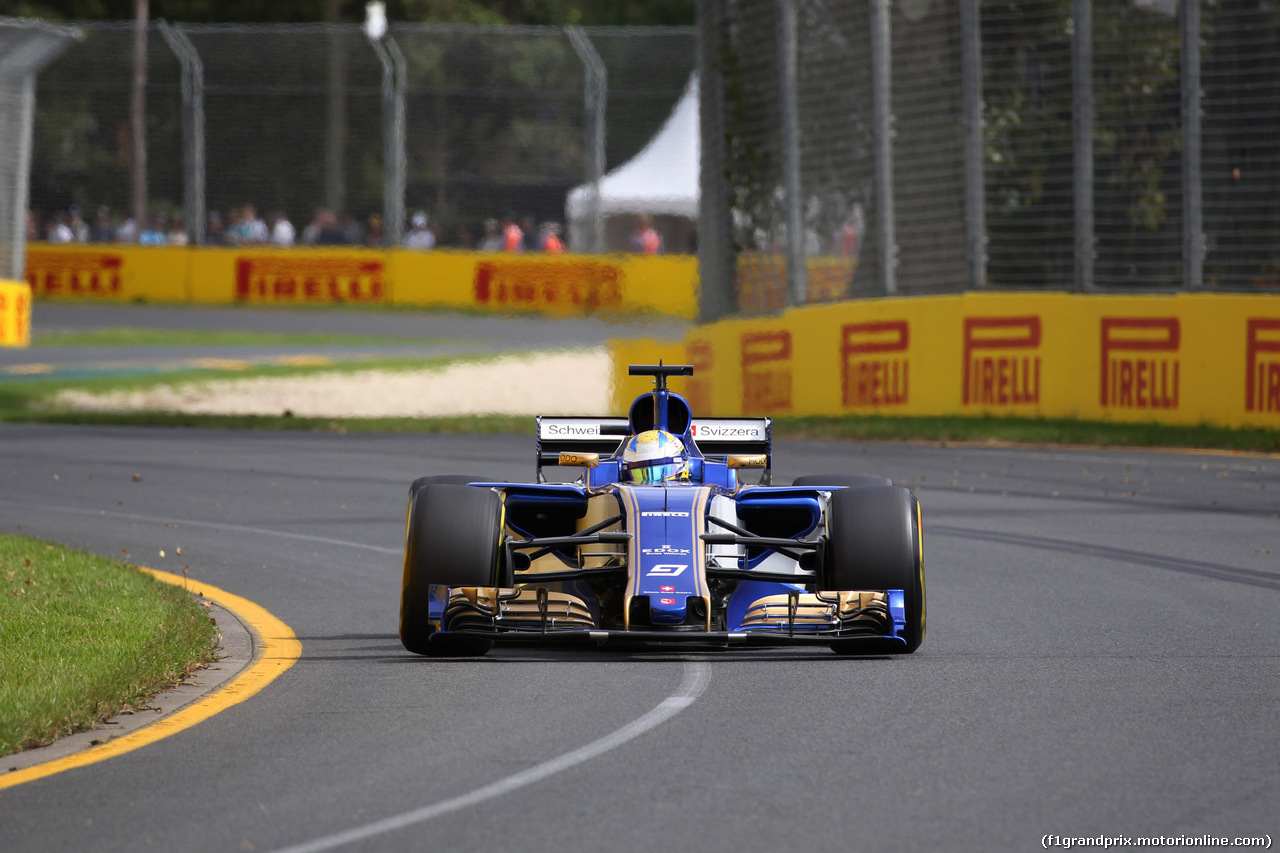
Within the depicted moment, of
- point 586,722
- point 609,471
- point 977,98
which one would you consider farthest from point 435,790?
point 977,98

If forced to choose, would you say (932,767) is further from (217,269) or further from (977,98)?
(217,269)

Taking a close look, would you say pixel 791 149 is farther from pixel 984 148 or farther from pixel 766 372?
pixel 984 148

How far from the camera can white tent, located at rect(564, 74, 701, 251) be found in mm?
36812

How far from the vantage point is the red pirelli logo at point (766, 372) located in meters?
20.8

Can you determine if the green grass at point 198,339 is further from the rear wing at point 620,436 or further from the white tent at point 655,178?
the rear wing at point 620,436

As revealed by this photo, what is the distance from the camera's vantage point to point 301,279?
119 feet

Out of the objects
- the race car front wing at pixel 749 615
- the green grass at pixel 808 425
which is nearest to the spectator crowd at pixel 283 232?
the green grass at pixel 808 425

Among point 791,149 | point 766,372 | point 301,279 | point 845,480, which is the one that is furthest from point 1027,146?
point 301,279

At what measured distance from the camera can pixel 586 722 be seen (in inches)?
258

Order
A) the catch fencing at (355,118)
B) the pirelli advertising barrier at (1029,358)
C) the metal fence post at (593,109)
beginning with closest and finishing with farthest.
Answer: the pirelli advertising barrier at (1029,358) < the metal fence post at (593,109) < the catch fencing at (355,118)

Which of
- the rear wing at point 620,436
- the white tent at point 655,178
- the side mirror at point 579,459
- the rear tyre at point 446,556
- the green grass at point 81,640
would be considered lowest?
the green grass at point 81,640

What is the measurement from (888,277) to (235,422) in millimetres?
7407

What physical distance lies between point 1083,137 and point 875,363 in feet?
10.5

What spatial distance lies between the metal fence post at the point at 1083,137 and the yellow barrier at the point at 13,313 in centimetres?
1727
